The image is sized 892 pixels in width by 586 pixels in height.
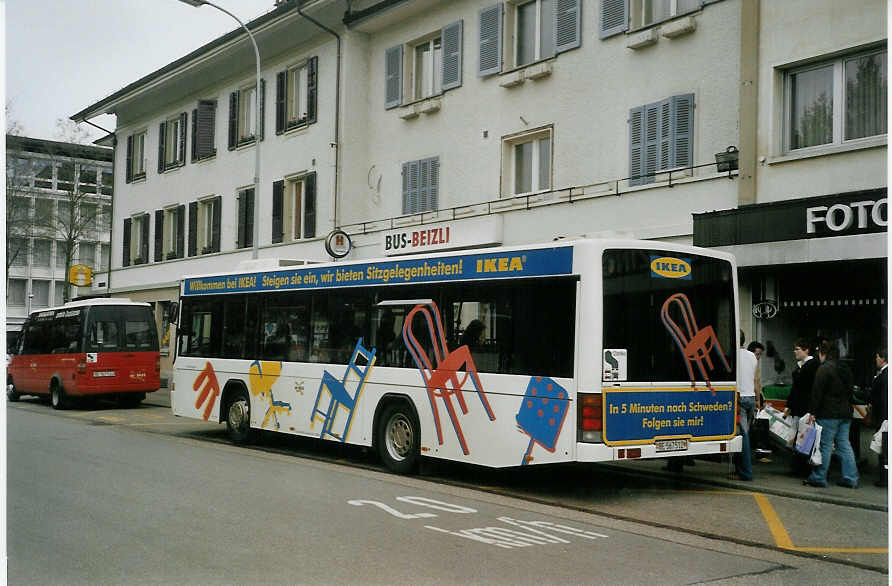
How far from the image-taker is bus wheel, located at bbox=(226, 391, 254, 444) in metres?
15.5

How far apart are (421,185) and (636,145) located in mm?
6730

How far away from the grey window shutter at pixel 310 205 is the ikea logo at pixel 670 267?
1645 centimetres

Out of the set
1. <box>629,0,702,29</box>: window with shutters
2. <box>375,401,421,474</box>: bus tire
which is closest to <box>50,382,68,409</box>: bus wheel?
<box>375,401,421,474</box>: bus tire

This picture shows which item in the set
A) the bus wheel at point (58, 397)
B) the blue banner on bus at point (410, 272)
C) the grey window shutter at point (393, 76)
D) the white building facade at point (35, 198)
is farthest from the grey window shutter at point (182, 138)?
the white building facade at point (35, 198)

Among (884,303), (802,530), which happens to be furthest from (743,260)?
(802,530)

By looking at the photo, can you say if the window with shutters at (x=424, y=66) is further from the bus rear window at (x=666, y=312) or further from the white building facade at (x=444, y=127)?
the bus rear window at (x=666, y=312)

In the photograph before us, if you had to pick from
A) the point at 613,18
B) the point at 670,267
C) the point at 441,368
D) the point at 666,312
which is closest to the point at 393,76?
the point at 613,18

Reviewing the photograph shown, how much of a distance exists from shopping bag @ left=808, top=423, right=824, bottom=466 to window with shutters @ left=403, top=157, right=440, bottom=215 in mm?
12217

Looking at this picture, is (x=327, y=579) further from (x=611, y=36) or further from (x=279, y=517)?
(x=611, y=36)

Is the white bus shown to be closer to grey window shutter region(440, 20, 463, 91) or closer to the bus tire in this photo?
the bus tire

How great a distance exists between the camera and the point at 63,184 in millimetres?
11125

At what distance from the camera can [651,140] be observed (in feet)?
56.7

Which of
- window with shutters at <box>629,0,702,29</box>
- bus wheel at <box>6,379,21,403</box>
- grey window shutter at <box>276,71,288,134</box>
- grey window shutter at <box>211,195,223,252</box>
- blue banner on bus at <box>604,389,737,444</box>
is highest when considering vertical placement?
grey window shutter at <box>276,71,288,134</box>

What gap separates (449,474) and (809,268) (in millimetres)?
6127
